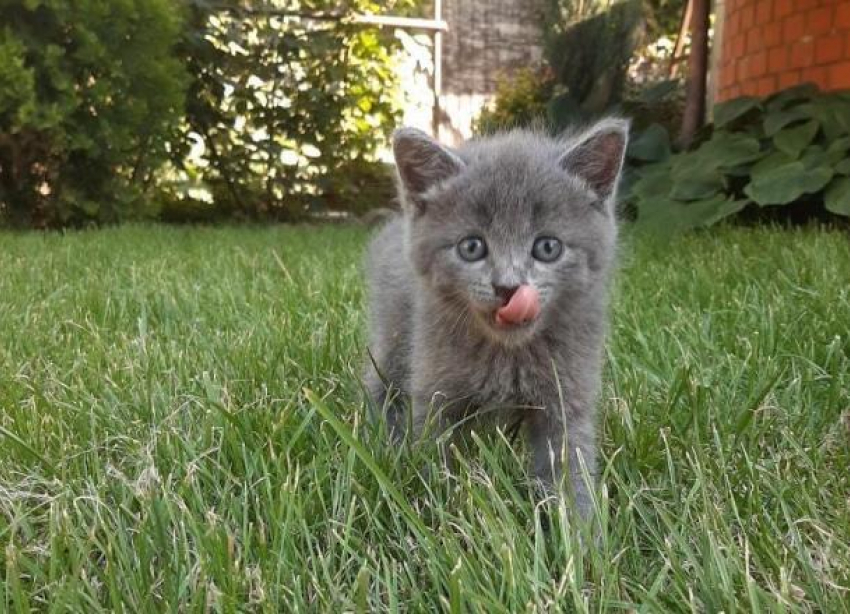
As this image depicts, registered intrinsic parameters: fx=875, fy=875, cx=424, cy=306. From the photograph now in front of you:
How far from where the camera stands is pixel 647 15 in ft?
28.2

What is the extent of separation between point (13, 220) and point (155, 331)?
4222mm

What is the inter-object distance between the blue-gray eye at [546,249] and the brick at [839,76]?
13.2 feet

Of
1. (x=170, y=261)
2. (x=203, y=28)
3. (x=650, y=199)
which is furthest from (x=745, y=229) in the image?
(x=203, y=28)

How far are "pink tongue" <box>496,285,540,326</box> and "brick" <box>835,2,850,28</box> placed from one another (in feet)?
13.7

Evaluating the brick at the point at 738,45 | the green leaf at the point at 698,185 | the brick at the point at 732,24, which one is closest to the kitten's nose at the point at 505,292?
the green leaf at the point at 698,185

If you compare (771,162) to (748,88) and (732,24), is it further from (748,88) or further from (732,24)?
(732,24)

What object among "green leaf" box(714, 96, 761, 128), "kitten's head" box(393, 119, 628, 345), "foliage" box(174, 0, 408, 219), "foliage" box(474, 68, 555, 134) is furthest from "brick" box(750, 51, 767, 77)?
"kitten's head" box(393, 119, 628, 345)

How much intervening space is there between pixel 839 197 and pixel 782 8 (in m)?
1.71

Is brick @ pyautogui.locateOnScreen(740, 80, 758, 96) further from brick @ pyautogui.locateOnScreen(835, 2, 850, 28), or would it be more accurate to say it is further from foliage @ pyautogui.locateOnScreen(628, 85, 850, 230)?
brick @ pyautogui.locateOnScreen(835, 2, 850, 28)

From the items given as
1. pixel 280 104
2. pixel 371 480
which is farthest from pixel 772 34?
pixel 371 480

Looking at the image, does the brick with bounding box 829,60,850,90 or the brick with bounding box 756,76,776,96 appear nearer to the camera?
the brick with bounding box 829,60,850,90

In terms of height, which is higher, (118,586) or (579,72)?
(579,72)

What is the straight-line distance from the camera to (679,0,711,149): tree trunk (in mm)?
5746

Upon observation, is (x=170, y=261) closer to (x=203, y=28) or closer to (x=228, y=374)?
(x=228, y=374)
